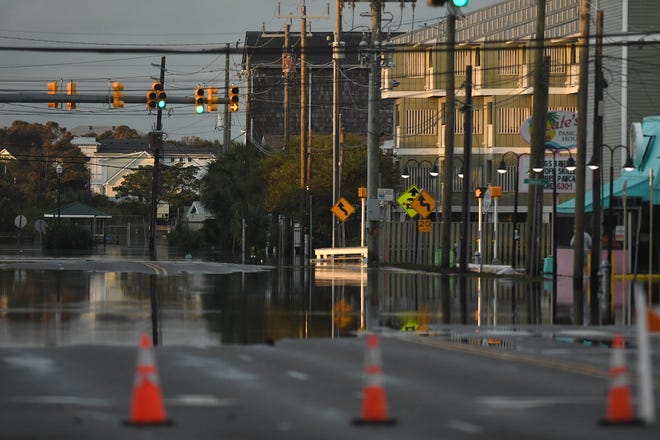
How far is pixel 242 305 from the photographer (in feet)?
98.6

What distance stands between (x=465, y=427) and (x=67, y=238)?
82.2m

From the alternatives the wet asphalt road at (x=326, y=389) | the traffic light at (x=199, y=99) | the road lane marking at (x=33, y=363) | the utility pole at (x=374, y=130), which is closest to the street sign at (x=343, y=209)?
the utility pole at (x=374, y=130)

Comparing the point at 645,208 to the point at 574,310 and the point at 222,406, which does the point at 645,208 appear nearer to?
the point at 574,310

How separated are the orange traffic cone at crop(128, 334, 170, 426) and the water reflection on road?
8878 millimetres

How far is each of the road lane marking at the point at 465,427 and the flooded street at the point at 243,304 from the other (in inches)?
354

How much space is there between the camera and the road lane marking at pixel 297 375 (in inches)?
629

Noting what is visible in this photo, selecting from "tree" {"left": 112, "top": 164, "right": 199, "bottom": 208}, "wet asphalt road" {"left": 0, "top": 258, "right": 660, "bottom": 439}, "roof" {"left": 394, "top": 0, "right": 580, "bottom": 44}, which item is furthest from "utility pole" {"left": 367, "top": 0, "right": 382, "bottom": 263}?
"tree" {"left": 112, "top": 164, "right": 199, "bottom": 208}

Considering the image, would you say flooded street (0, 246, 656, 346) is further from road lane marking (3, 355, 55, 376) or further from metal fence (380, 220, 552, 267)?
metal fence (380, 220, 552, 267)

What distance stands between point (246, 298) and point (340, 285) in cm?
734

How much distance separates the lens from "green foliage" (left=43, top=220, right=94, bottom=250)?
3615 inches

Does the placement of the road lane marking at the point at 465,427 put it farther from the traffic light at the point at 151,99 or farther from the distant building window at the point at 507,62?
the distant building window at the point at 507,62

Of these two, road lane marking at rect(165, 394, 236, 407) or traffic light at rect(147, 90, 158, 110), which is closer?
road lane marking at rect(165, 394, 236, 407)

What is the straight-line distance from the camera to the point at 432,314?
27.9 meters

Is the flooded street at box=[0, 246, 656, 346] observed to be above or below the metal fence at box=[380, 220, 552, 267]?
below
